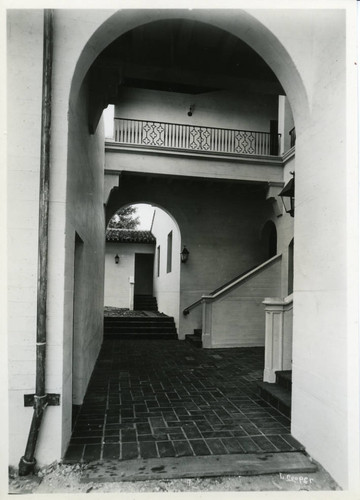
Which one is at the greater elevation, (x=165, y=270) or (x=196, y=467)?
(x=165, y=270)

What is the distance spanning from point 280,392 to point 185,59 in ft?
15.6

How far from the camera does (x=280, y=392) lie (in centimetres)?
498

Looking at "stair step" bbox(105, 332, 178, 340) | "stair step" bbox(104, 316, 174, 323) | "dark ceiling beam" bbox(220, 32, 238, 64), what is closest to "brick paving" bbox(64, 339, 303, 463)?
"stair step" bbox(105, 332, 178, 340)

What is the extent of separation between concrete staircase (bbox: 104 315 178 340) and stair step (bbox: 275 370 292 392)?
6.32m

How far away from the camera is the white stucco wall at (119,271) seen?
60.2 feet

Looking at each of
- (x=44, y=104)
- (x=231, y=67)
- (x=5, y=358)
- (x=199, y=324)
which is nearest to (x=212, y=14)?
(x=231, y=67)

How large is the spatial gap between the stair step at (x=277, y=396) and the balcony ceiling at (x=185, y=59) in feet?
14.5

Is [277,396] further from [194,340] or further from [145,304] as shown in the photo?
[145,304]

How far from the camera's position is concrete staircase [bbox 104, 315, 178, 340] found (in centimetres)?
1145

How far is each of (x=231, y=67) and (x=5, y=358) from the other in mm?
4670

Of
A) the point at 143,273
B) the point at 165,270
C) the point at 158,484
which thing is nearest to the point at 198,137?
the point at 165,270

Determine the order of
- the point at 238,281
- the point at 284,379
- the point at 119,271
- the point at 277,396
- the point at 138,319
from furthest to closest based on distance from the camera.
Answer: the point at 119,271 → the point at 138,319 → the point at 238,281 → the point at 284,379 → the point at 277,396

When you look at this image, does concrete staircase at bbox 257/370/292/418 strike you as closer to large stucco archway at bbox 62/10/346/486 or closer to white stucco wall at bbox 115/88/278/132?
large stucco archway at bbox 62/10/346/486

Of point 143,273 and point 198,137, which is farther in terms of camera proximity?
point 143,273
